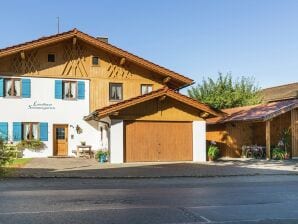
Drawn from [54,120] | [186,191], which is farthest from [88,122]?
[186,191]

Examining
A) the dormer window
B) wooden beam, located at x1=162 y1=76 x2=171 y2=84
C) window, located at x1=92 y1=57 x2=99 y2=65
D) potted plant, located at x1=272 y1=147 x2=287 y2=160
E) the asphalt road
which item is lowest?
the asphalt road

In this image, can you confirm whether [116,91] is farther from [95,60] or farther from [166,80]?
[166,80]

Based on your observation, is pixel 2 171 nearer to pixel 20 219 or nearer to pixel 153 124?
pixel 20 219

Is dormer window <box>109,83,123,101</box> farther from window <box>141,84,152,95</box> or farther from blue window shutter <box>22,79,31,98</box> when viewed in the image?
blue window shutter <box>22,79,31,98</box>

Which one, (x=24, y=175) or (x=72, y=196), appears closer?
(x=72, y=196)

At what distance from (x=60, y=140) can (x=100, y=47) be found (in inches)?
248

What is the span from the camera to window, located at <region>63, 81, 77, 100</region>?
29125 mm

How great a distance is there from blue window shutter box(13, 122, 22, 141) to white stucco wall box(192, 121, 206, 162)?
33.7 feet

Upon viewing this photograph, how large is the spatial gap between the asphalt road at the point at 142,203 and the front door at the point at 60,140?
13.5 meters

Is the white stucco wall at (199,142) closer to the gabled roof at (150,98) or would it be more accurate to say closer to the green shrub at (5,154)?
the gabled roof at (150,98)

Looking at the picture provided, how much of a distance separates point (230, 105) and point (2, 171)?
37902mm

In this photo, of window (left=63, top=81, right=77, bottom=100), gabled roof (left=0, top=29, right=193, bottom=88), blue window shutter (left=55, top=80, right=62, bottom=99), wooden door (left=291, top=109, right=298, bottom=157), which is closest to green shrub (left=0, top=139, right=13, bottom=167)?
gabled roof (left=0, top=29, right=193, bottom=88)

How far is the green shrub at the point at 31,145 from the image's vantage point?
27820 mm

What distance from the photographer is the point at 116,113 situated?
24.5 meters
